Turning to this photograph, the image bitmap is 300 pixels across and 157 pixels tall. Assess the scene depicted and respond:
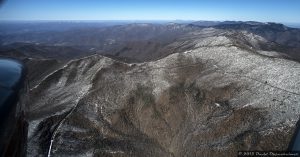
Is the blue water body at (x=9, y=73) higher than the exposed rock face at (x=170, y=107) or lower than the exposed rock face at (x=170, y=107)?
higher

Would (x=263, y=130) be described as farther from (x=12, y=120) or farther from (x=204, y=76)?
(x=12, y=120)

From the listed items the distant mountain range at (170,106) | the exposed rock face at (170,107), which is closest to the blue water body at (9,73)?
the distant mountain range at (170,106)

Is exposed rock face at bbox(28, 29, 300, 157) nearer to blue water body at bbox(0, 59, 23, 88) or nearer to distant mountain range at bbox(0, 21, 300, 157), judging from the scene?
distant mountain range at bbox(0, 21, 300, 157)

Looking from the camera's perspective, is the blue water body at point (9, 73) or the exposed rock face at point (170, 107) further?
the exposed rock face at point (170, 107)

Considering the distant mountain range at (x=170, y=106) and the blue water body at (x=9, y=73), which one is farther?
the distant mountain range at (x=170, y=106)

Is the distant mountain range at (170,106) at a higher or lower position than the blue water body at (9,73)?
lower

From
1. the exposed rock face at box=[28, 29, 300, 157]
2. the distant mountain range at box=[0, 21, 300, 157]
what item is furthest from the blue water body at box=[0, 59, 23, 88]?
the exposed rock face at box=[28, 29, 300, 157]

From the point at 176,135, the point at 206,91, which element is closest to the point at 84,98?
the point at 176,135

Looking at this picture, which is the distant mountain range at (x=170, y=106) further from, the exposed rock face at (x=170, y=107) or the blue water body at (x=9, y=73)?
the blue water body at (x=9, y=73)
